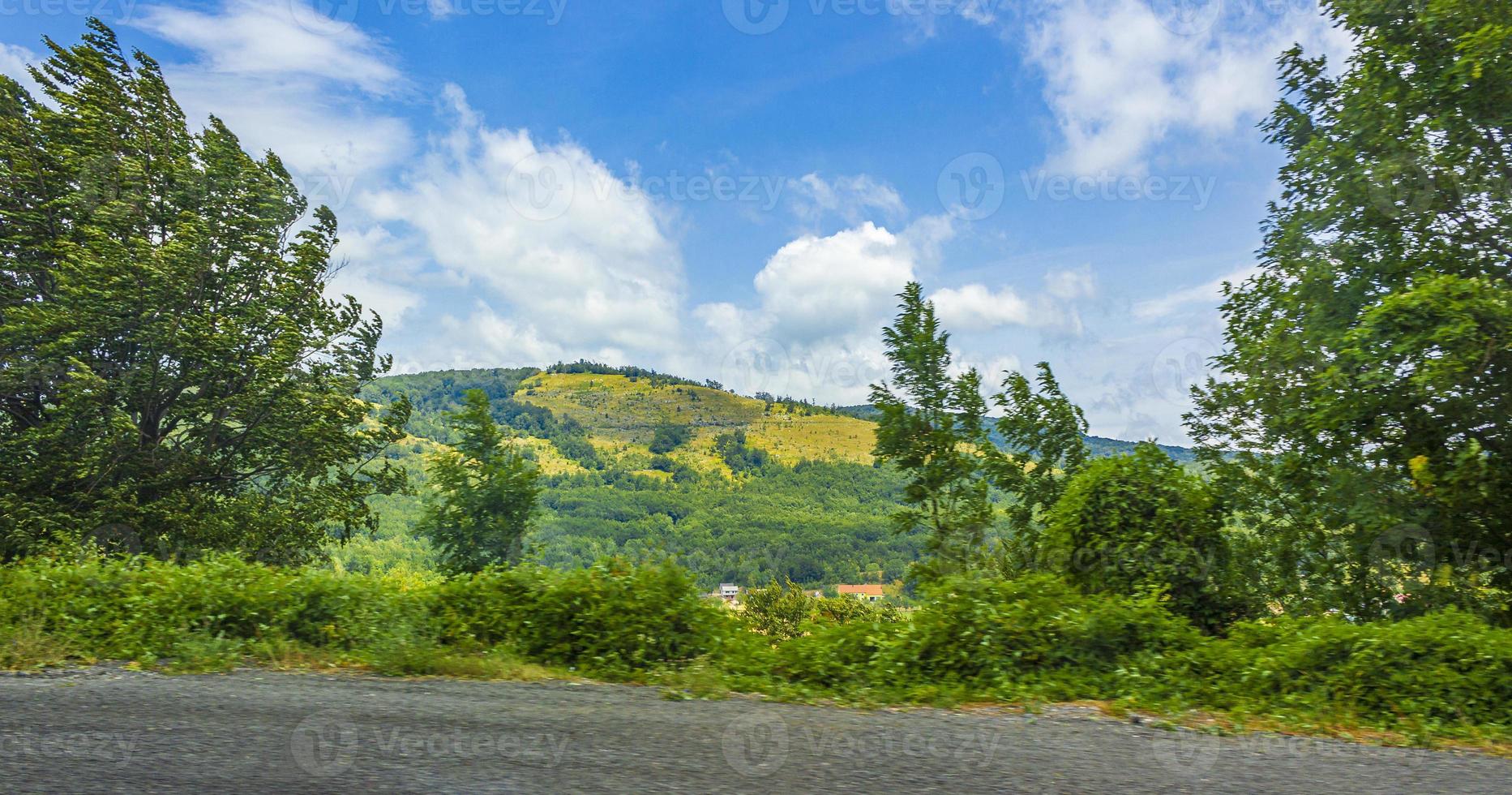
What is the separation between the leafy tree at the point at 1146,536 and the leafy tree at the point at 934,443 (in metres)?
8.55

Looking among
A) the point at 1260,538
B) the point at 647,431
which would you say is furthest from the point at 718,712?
the point at 647,431

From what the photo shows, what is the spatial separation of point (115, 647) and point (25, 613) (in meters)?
1.07

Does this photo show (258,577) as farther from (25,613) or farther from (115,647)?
(25,613)

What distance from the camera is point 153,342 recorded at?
55.3 ft

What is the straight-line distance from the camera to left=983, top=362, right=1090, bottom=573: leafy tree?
675 inches

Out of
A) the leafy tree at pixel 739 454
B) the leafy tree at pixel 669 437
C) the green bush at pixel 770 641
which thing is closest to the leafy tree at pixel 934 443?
the green bush at pixel 770 641

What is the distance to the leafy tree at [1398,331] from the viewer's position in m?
10.1

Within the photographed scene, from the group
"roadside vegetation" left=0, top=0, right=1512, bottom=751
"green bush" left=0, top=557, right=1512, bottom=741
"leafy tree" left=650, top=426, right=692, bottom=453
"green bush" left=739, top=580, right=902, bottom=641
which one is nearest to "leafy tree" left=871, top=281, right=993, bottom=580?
"roadside vegetation" left=0, top=0, right=1512, bottom=751

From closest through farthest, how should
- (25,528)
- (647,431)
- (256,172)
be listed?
(25,528)
(256,172)
(647,431)

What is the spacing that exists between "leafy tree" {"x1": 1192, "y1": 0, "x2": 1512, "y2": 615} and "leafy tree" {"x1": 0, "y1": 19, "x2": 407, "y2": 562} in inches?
793

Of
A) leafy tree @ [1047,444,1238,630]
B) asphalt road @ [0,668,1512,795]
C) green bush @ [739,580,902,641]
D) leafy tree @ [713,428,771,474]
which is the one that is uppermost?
leafy tree @ [713,428,771,474]

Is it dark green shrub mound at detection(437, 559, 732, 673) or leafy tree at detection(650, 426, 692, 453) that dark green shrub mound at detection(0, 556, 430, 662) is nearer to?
dark green shrub mound at detection(437, 559, 732, 673)

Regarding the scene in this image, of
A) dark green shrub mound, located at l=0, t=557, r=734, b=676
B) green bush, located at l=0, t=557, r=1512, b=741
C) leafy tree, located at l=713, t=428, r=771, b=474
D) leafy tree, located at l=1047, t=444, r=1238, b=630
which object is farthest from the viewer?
leafy tree, located at l=713, t=428, r=771, b=474

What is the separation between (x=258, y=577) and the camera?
24.7 feet
